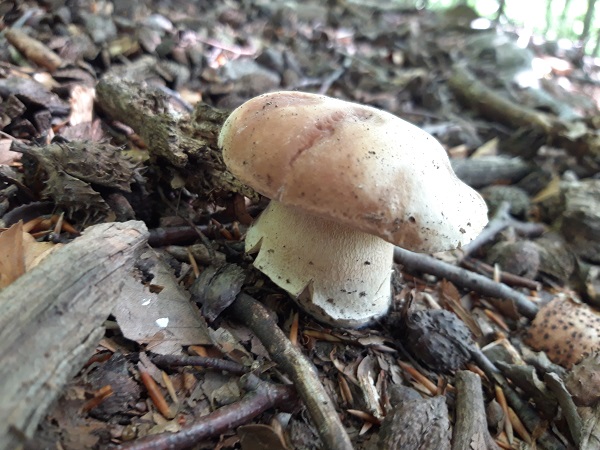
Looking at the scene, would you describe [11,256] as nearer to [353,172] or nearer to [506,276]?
[353,172]

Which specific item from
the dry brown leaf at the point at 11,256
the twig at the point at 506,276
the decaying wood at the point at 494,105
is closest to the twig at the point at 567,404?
the twig at the point at 506,276

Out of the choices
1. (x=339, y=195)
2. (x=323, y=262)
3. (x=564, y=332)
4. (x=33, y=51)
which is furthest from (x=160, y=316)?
(x=33, y=51)

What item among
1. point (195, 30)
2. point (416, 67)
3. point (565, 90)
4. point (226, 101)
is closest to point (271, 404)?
point (226, 101)

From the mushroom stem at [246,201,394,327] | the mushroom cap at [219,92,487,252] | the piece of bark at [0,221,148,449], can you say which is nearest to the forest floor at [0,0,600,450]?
the piece of bark at [0,221,148,449]

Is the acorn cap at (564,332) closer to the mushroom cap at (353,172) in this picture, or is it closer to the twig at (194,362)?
the mushroom cap at (353,172)

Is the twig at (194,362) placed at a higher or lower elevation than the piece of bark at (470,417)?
higher

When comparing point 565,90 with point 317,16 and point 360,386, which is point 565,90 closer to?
point 317,16

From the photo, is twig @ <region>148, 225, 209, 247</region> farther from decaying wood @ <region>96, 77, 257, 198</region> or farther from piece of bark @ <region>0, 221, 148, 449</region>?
piece of bark @ <region>0, 221, 148, 449</region>
